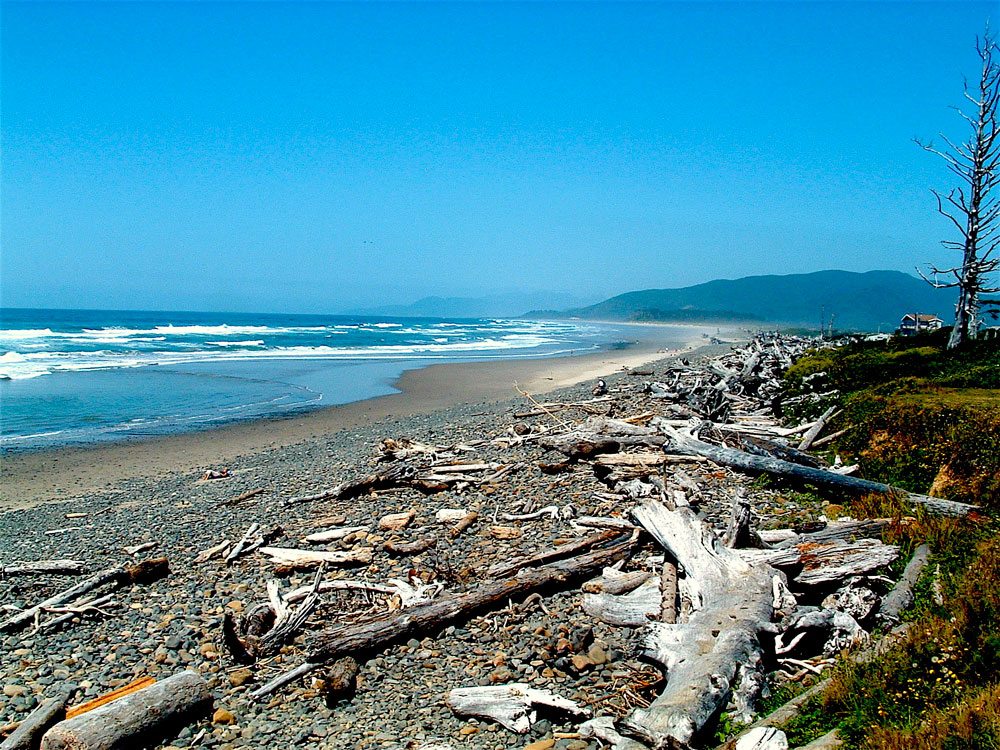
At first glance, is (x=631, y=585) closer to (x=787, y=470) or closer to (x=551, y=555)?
(x=551, y=555)

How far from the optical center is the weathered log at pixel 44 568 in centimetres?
766

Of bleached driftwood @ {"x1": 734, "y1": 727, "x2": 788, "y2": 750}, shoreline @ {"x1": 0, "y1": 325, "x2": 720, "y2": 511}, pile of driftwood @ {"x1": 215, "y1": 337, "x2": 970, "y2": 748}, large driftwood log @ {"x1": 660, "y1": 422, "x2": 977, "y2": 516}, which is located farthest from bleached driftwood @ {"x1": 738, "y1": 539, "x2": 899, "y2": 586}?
shoreline @ {"x1": 0, "y1": 325, "x2": 720, "y2": 511}

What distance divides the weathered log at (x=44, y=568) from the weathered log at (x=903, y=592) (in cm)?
906

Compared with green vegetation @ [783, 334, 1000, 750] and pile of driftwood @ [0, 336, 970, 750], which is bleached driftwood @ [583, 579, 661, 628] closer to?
pile of driftwood @ [0, 336, 970, 750]

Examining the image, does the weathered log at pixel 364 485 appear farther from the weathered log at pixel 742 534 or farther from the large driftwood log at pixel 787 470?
the weathered log at pixel 742 534

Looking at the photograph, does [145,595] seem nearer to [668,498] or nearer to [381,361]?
[668,498]

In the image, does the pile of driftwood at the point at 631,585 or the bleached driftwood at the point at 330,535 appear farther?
the bleached driftwood at the point at 330,535

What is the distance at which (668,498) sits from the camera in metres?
7.98

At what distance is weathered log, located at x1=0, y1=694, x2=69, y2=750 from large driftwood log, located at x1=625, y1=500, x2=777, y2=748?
4.52 meters

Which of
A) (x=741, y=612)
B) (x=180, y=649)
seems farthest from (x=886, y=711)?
(x=180, y=649)

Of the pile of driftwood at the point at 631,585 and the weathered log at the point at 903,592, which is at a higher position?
the weathered log at the point at 903,592

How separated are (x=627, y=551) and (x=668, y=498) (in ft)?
5.40

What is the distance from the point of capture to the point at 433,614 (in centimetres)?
560

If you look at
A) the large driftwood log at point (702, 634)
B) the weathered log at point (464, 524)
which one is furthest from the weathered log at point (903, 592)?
the weathered log at point (464, 524)
